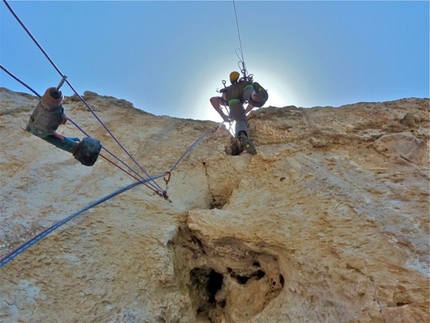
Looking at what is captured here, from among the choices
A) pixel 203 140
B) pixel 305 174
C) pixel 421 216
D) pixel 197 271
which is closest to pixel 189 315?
pixel 197 271

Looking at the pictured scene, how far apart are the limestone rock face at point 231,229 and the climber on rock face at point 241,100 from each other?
0.34 meters

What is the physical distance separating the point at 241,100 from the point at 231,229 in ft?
11.2

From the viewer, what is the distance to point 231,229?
3900 millimetres

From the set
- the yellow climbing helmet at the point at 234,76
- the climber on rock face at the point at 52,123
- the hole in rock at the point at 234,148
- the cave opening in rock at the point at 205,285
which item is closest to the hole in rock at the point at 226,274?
the cave opening in rock at the point at 205,285

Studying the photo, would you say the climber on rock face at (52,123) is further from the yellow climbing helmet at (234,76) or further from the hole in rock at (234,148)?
the yellow climbing helmet at (234,76)

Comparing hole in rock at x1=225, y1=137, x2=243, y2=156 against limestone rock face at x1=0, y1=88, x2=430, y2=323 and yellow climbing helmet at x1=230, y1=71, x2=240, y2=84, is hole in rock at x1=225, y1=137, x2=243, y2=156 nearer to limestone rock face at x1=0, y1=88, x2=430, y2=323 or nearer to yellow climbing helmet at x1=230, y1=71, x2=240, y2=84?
limestone rock face at x1=0, y1=88, x2=430, y2=323

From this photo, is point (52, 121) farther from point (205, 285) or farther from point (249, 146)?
point (249, 146)

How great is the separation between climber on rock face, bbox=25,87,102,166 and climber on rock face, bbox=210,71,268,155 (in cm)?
299

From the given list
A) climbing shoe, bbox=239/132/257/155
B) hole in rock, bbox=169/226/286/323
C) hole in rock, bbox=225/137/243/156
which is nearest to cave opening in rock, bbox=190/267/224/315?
hole in rock, bbox=169/226/286/323

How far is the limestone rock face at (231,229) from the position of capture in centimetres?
302

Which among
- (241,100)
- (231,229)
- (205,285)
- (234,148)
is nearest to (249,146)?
(234,148)

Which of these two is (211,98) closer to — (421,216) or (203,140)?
(203,140)

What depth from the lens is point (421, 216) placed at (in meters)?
3.44

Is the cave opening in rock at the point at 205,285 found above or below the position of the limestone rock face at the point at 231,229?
below
